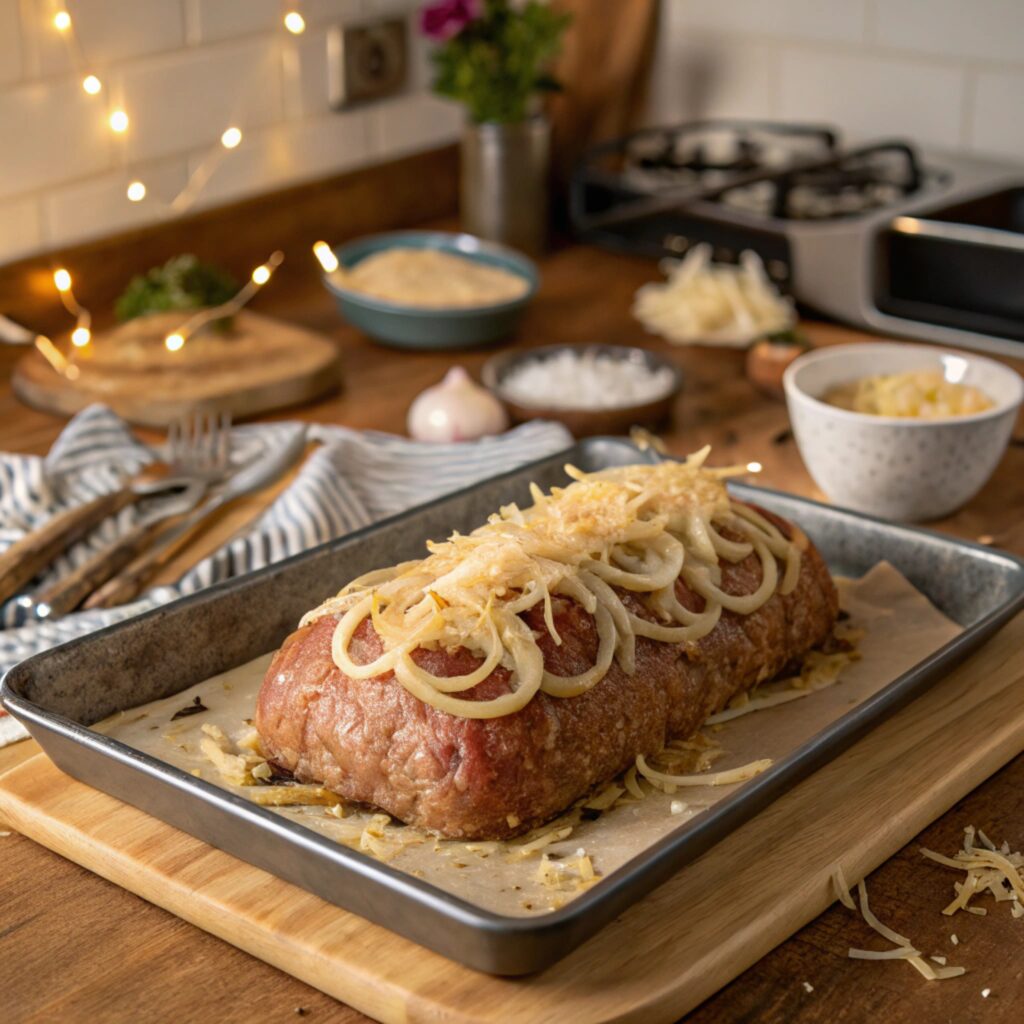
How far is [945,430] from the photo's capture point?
1688 millimetres

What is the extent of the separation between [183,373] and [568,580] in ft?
3.53

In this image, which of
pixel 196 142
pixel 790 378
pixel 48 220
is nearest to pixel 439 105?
pixel 196 142

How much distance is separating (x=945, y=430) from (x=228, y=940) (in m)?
0.98

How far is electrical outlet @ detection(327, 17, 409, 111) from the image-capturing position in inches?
105

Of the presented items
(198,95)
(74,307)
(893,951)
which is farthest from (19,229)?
(893,951)

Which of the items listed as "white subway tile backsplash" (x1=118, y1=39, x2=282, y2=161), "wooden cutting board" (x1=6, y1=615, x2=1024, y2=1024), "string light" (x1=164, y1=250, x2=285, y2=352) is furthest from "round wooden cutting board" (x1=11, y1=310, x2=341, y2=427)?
"wooden cutting board" (x1=6, y1=615, x2=1024, y2=1024)

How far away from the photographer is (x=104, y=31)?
228 centimetres

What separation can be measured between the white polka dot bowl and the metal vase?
1.00m

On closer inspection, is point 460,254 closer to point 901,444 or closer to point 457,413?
point 457,413

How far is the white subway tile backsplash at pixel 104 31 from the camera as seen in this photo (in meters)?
2.20

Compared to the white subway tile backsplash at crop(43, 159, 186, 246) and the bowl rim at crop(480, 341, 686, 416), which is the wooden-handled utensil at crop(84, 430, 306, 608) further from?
the white subway tile backsplash at crop(43, 159, 186, 246)

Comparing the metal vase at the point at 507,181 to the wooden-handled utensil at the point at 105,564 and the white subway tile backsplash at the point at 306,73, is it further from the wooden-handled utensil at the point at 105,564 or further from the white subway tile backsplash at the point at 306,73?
the wooden-handled utensil at the point at 105,564

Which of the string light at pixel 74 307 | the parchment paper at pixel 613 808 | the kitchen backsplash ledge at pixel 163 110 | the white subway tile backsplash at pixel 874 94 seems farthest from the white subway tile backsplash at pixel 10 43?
the white subway tile backsplash at pixel 874 94

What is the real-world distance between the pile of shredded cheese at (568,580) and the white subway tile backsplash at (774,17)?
165 cm
